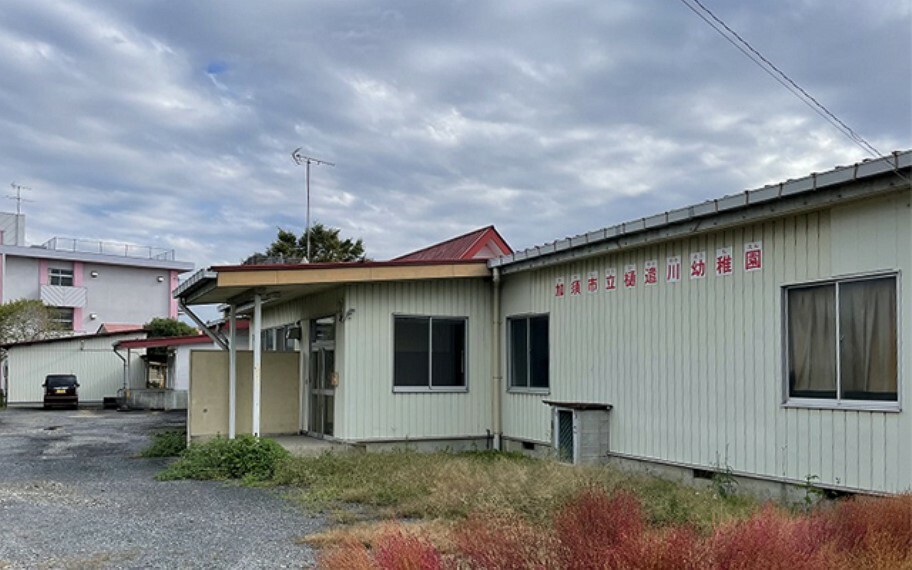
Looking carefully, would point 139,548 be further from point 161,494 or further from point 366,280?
point 366,280

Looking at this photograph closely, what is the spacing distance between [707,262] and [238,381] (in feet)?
28.1

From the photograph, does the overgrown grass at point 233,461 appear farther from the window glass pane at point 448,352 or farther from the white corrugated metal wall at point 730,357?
the white corrugated metal wall at point 730,357

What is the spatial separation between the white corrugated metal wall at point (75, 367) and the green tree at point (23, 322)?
3.33 metres

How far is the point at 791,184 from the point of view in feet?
24.6

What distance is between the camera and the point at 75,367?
31.5m

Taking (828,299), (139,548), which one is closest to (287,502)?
(139,548)

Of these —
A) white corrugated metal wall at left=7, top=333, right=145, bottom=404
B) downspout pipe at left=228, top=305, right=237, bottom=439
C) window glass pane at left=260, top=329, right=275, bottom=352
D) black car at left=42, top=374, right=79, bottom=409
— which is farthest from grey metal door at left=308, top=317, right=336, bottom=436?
white corrugated metal wall at left=7, top=333, right=145, bottom=404

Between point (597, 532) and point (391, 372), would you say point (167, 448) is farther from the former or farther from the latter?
point (597, 532)

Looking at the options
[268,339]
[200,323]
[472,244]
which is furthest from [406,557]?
[268,339]

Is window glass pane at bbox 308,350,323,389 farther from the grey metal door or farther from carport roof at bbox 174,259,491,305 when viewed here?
carport roof at bbox 174,259,491,305

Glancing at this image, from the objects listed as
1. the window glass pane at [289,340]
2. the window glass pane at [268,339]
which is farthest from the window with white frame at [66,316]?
the window glass pane at [289,340]

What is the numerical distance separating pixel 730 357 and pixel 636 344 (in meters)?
1.67

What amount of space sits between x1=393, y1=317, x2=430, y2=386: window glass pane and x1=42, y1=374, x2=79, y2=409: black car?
69.5 feet

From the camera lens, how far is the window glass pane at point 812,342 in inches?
298
